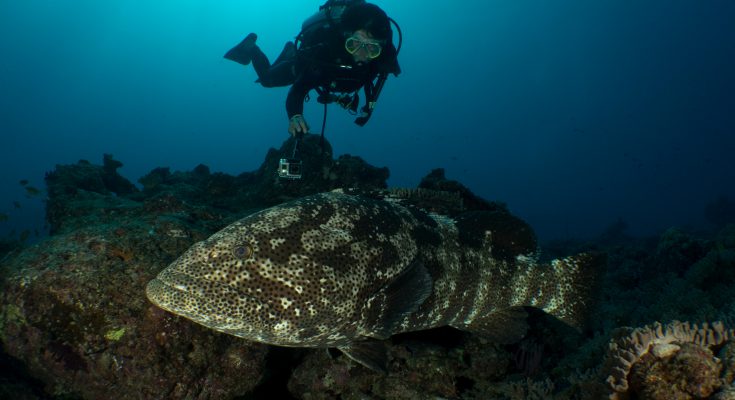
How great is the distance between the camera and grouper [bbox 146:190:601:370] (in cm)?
238

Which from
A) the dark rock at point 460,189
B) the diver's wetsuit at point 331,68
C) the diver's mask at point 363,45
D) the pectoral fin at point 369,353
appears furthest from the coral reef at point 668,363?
the diver's mask at point 363,45

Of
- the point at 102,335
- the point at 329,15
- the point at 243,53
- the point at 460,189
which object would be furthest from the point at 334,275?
the point at 243,53

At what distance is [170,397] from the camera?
9.49 feet

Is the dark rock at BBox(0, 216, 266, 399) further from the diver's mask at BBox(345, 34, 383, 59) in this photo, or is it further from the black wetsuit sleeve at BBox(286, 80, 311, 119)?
the diver's mask at BBox(345, 34, 383, 59)

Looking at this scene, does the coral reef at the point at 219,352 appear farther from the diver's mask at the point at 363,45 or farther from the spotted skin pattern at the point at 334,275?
the diver's mask at the point at 363,45

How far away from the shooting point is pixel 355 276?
2648mm

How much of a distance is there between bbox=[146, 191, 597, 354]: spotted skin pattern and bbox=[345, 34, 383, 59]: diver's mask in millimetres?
4677

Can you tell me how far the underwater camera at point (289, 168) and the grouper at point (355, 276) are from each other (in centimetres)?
285

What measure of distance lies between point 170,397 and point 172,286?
127 centimetres

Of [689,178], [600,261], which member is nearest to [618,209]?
[689,178]

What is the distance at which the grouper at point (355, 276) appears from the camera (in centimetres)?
238

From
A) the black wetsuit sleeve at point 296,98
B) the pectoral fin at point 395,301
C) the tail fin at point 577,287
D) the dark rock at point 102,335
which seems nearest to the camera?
the pectoral fin at point 395,301

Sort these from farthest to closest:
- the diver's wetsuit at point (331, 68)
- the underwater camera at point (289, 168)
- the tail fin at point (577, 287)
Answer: the diver's wetsuit at point (331, 68)
the underwater camera at point (289, 168)
the tail fin at point (577, 287)

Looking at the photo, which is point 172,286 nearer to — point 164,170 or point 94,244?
point 94,244
